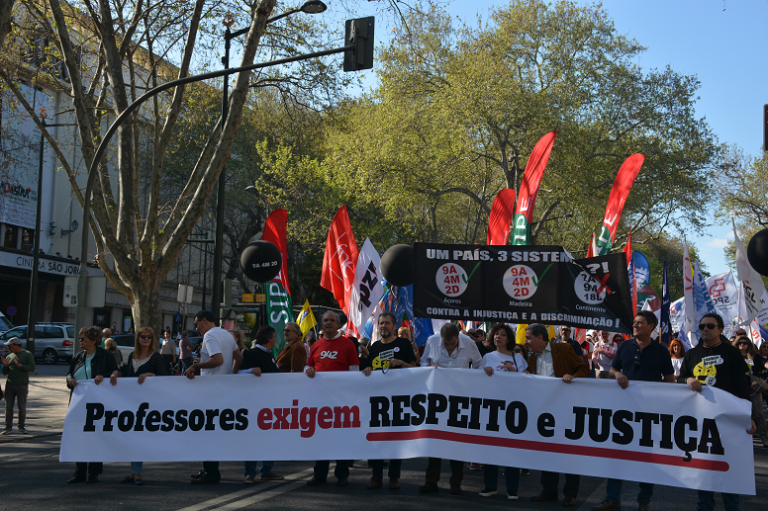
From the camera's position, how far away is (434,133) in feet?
107

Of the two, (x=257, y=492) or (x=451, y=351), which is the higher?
(x=451, y=351)

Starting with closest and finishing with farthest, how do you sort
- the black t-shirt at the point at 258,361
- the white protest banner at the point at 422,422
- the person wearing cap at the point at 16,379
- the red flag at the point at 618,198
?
the white protest banner at the point at 422,422, the black t-shirt at the point at 258,361, the person wearing cap at the point at 16,379, the red flag at the point at 618,198

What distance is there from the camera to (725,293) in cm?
1927

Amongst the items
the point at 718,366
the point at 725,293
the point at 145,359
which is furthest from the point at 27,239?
the point at 718,366

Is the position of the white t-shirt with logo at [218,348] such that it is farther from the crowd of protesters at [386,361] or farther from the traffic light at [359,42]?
the traffic light at [359,42]

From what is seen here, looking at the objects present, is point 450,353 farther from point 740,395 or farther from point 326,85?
point 326,85

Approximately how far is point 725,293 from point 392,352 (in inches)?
555

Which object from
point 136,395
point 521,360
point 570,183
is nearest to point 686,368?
point 521,360

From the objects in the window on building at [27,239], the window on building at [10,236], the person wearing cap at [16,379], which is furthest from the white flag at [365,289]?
the window on building at [27,239]

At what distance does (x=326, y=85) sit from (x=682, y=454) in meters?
13.0

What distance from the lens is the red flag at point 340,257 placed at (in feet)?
49.8

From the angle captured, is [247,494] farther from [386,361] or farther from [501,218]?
[501,218]

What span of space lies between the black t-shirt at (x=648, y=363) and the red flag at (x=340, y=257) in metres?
8.47

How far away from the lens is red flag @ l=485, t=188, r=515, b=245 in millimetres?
15789
